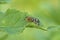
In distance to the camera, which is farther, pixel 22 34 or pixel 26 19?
pixel 26 19

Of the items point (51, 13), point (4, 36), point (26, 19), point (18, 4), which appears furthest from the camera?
point (18, 4)

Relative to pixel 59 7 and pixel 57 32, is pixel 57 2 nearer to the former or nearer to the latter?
pixel 59 7

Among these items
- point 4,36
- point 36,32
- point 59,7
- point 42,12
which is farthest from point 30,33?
point 59,7

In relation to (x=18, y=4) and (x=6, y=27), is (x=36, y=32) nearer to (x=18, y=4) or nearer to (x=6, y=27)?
(x=6, y=27)

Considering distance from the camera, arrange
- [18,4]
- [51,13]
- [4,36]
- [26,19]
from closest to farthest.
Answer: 1. [4,36]
2. [26,19]
3. [51,13]
4. [18,4]

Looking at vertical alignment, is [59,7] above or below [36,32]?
above

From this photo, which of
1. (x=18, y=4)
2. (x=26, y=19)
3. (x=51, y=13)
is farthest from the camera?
(x=18, y=4)

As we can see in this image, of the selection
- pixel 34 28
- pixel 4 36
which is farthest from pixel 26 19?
pixel 4 36

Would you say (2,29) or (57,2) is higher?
(57,2)

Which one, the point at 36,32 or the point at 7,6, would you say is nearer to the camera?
the point at 36,32
